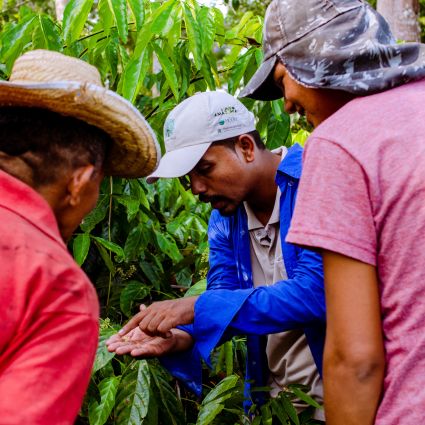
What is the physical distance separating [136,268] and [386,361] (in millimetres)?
2127

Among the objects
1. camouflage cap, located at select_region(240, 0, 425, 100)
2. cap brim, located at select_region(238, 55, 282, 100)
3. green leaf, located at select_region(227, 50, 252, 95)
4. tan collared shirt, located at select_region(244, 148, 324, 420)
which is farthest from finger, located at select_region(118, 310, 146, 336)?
green leaf, located at select_region(227, 50, 252, 95)

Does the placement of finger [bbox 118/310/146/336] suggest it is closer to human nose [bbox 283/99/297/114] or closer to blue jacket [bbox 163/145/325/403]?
blue jacket [bbox 163/145/325/403]

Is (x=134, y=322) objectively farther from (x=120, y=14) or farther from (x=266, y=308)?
(x=120, y=14)

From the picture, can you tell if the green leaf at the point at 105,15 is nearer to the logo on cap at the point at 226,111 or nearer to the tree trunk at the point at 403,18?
the logo on cap at the point at 226,111

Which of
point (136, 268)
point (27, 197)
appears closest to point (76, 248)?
point (136, 268)

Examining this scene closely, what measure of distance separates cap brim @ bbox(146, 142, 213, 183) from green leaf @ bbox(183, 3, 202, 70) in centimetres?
48

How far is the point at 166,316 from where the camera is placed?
7.21 ft

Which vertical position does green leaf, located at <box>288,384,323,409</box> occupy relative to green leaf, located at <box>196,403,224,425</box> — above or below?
above

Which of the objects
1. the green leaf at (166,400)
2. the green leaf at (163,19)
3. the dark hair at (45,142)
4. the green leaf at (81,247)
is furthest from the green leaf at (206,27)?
the dark hair at (45,142)

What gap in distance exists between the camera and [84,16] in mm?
2740

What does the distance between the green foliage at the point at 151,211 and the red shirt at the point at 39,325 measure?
3.95 feet

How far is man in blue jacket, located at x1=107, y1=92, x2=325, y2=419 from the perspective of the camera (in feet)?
7.14

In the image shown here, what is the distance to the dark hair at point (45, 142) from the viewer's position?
1.39m

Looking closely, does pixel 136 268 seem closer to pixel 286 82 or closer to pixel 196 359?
pixel 196 359
